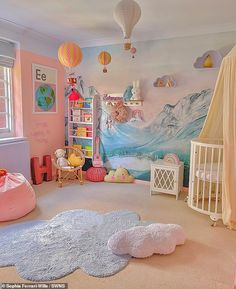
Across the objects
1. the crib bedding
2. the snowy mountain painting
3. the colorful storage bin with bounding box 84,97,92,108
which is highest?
the colorful storage bin with bounding box 84,97,92,108

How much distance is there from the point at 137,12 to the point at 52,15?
125 cm

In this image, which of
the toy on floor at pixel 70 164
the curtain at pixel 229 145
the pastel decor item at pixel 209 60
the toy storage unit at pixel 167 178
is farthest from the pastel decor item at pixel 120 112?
the curtain at pixel 229 145

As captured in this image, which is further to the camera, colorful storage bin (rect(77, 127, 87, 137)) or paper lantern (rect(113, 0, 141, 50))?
colorful storage bin (rect(77, 127, 87, 137))

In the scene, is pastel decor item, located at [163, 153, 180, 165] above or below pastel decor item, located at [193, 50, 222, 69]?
below

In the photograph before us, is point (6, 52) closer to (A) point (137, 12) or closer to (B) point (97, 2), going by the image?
(B) point (97, 2)

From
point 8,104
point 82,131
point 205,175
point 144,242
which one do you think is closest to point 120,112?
point 82,131

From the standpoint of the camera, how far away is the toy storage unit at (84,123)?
14.3 ft

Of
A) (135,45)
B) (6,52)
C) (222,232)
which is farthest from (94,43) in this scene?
(222,232)

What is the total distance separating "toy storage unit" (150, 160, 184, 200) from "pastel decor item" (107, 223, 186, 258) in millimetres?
1281

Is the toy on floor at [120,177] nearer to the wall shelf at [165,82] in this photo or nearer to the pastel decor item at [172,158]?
the pastel decor item at [172,158]

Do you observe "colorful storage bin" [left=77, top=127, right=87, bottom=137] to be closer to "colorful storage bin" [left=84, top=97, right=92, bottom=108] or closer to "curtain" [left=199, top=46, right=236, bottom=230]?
"colorful storage bin" [left=84, top=97, right=92, bottom=108]

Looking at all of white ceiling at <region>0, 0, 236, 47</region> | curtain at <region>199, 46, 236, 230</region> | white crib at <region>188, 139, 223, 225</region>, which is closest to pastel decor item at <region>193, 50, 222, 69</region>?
white ceiling at <region>0, 0, 236, 47</region>

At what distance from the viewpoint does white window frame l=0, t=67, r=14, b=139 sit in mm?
3682

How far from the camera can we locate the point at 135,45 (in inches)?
156
